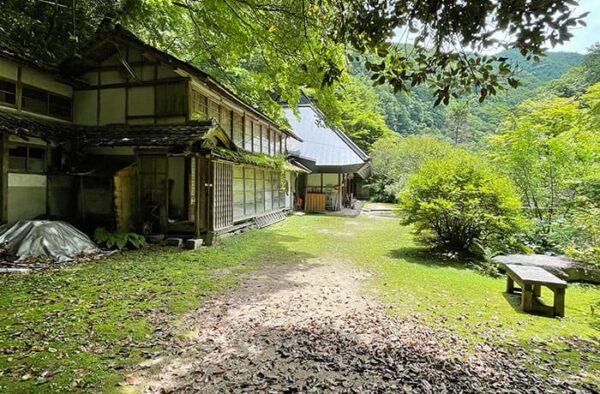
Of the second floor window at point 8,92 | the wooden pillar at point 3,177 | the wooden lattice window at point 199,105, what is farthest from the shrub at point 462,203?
the second floor window at point 8,92

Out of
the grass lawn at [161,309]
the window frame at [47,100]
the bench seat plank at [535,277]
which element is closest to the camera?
the grass lawn at [161,309]

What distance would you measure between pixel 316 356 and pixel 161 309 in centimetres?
255

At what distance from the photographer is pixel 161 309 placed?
4609 millimetres

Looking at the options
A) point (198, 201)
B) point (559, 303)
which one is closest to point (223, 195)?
point (198, 201)

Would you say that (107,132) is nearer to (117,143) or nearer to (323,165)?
(117,143)

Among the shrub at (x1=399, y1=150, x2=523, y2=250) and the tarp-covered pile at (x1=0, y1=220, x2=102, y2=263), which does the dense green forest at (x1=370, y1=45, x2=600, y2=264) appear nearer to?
the shrub at (x1=399, y1=150, x2=523, y2=250)

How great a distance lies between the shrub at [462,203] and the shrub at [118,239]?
7769 millimetres

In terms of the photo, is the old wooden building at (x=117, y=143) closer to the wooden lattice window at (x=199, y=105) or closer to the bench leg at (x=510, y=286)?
the wooden lattice window at (x=199, y=105)

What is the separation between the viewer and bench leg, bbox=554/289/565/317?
15.9ft

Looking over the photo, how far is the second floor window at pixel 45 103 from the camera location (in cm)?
907

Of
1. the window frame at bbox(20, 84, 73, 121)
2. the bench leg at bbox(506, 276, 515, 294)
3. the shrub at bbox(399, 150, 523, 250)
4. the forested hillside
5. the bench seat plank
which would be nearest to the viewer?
the bench seat plank

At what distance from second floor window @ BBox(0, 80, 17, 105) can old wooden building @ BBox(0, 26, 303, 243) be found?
1.0 inches

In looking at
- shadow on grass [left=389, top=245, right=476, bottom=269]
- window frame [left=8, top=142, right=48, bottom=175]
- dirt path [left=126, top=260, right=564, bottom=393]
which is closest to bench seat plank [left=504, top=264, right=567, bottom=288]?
dirt path [left=126, top=260, right=564, bottom=393]

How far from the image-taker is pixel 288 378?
2988 millimetres
